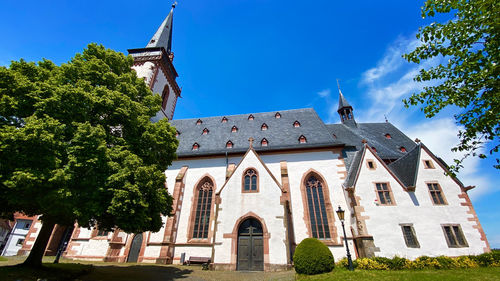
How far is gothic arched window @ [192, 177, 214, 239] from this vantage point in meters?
16.4

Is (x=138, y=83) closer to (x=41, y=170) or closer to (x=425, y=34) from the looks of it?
(x=41, y=170)

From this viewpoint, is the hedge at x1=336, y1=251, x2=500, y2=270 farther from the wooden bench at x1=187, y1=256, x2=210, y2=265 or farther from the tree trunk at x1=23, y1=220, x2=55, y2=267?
the tree trunk at x1=23, y1=220, x2=55, y2=267

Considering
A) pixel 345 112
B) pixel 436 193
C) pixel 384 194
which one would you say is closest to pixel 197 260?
pixel 384 194

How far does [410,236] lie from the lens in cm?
1297

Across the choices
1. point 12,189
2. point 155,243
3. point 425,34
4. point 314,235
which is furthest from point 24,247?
point 425,34

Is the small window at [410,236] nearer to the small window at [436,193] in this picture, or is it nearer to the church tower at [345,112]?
the small window at [436,193]

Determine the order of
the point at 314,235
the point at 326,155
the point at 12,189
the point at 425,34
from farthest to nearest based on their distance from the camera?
the point at 326,155 < the point at 314,235 < the point at 425,34 < the point at 12,189

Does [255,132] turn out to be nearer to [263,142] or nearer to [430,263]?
[263,142]

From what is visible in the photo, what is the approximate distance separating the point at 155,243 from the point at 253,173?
9.12 m

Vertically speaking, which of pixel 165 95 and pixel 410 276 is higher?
pixel 165 95

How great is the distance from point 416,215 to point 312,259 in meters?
8.17

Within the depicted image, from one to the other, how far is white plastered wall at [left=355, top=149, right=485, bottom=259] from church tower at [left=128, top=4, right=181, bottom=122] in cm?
2249

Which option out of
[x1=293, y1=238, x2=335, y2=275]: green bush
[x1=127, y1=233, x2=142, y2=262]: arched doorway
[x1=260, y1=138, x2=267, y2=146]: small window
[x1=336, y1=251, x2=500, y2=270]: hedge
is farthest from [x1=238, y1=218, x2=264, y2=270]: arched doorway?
[x1=127, y1=233, x2=142, y2=262]: arched doorway

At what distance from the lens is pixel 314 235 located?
1503 cm
